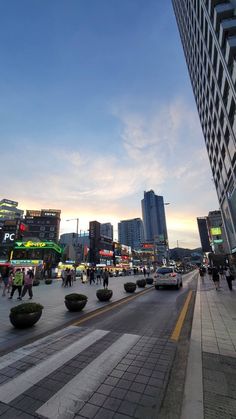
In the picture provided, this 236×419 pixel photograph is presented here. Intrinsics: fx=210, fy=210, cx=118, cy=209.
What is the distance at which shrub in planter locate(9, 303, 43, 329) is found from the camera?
732 cm

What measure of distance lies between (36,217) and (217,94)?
Answer: 12028cm

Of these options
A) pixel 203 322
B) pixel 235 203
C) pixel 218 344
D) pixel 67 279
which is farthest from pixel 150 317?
pixel 235 203

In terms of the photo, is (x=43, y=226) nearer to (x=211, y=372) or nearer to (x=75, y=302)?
(x=75, y=302)

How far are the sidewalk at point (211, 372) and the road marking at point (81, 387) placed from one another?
155 cm

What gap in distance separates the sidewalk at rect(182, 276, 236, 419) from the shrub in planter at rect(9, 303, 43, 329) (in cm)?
537

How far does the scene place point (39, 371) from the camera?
429cm

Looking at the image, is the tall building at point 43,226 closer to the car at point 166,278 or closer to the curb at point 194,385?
the car at point 166,278

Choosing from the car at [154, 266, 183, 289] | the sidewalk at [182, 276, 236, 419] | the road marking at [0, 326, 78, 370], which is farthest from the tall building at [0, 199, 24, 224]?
the sidewalk at [182, 276, 236, 419]

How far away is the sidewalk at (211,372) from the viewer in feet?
10.1

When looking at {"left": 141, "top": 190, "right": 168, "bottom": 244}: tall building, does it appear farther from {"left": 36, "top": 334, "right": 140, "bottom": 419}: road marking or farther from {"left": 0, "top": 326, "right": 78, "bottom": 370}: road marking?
{"left": 36, "top": 334, "right": 140, "bottom": 419}: road marking

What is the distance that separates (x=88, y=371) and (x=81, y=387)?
2.03 ft

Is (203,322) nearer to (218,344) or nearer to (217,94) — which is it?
(218,344)

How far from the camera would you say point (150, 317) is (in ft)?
29.2

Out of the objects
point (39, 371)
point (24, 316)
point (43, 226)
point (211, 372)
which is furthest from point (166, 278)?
point (43, 226)
